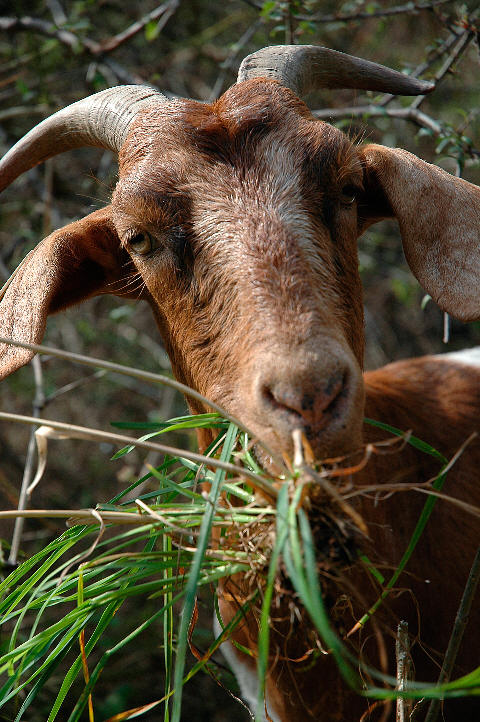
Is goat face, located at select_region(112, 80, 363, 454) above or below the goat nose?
above

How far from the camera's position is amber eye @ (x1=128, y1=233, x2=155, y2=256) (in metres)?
2.84

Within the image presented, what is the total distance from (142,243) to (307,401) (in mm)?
1224

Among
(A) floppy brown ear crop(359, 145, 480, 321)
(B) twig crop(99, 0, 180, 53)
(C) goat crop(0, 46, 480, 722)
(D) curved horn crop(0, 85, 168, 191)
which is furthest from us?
(B) twig crop(99, 0, 180, 53)

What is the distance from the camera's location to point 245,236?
99.3 inches

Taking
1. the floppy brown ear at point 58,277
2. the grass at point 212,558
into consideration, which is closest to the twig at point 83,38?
the floppy brown ear at point 58,277

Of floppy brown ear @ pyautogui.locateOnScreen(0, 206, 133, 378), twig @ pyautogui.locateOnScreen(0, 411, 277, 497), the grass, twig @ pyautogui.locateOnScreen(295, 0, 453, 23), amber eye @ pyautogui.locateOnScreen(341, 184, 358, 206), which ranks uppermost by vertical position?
twig @ pyautogui.locateOnScreen(295, 0, 453, 23)

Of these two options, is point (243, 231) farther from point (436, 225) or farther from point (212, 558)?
point (212, 558)

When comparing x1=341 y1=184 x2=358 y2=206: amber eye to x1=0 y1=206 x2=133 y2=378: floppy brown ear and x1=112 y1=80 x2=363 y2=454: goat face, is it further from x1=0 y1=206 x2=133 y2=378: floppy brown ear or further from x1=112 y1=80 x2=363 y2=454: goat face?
x1=0 y1=206 x2=133 y2=378: floppy brown ear

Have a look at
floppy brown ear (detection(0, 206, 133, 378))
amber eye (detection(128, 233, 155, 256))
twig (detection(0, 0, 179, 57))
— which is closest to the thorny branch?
twig (detection(0, 0, 179, 57))

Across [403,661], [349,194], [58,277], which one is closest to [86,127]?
[58,277]

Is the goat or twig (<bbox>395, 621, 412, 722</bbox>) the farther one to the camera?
the goat

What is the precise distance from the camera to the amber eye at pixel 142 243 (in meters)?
2.84

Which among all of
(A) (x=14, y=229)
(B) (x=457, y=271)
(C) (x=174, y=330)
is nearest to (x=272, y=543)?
(C) (x=174, y=330)

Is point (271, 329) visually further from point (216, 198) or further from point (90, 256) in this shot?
point (90, 256)
